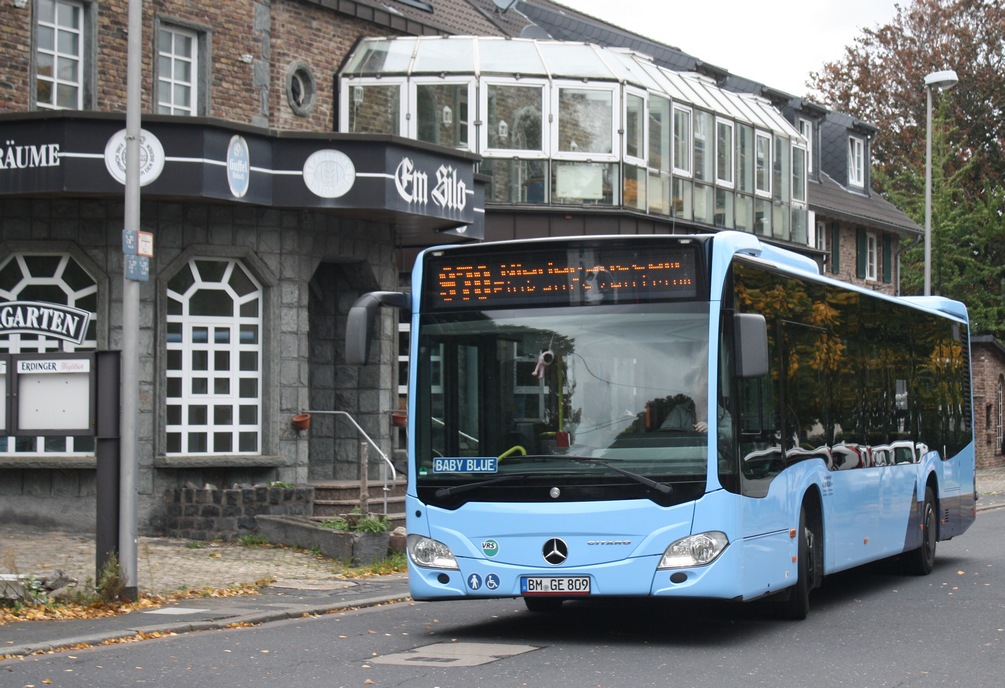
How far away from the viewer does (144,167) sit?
18.4m

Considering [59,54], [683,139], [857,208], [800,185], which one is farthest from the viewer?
[857,208]

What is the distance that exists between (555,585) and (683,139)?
755 inches

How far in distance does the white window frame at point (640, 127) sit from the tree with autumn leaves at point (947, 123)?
77.7 ft

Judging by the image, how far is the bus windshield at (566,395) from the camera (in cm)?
1088

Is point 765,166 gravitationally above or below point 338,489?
above

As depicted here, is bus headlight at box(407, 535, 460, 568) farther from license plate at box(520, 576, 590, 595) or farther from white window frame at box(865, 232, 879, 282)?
white window frame at box(865, 232, 879, 282)

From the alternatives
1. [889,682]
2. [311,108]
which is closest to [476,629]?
[889,682]

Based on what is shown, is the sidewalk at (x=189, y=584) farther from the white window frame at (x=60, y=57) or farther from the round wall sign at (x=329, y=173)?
the white window frame at (x=60, y=57)

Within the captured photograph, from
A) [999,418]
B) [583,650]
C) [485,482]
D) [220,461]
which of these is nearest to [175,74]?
[220,461]

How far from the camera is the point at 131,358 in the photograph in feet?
44.0

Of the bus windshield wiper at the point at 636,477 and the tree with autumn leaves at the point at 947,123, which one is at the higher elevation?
the tree with autumn leaves at the point at 947,123

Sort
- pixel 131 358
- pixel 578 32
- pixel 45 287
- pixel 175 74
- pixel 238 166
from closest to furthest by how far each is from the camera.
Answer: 1. pixel 131 358
2. pixel 238 166
3. pixel 45 287
4. pixel 175 74
5. pixel 578 32

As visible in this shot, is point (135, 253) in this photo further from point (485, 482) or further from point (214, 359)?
point (214, 359)

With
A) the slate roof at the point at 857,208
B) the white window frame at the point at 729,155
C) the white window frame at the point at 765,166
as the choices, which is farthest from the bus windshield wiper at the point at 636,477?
the slate roof at the point at 857,208
